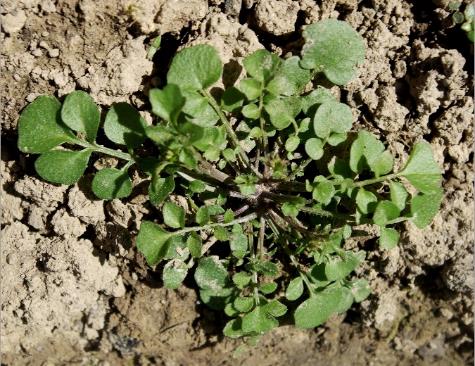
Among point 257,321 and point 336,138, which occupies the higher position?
point 336,138

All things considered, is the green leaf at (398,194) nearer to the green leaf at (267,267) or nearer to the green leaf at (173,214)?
the green leaf at (267,267)

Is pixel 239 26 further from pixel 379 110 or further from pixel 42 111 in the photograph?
pixel 42 111

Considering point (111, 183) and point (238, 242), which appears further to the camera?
point (238, 242)

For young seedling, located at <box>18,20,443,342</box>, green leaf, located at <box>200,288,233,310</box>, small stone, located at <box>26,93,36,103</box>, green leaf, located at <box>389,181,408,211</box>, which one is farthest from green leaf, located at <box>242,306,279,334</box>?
small stone, located at <box>26,93,36,103</box>

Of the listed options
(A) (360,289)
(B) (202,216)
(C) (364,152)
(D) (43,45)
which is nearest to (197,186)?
(B) (202,216)

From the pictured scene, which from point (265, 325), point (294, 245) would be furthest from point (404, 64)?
point (265, 325)

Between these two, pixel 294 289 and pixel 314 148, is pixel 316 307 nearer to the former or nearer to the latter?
pixel 294 289
